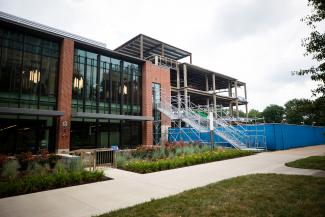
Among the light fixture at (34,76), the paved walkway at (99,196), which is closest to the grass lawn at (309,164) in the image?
the paved walkway at (99,196)

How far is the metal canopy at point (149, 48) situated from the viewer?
1347 inches

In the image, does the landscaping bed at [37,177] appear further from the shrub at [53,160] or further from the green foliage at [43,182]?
the shrub at [53,160]

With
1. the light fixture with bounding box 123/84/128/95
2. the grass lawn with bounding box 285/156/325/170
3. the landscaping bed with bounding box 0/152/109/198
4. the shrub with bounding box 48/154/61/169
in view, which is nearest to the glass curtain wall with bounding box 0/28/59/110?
the shrub with bounding box 48/154/61/169

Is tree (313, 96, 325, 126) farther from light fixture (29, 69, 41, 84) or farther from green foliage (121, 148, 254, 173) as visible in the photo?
light fixture (29, 69, 41, 84)

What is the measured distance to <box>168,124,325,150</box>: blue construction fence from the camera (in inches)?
868

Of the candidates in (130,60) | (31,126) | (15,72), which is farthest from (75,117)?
(130,60)

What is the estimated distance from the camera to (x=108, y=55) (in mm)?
23203

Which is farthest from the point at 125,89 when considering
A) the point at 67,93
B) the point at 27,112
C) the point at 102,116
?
the point at 27,112

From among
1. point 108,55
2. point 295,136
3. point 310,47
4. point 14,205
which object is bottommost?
point 14,205

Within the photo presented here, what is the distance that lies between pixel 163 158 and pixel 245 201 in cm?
895

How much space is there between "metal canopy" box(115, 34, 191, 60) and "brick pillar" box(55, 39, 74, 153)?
14916mm

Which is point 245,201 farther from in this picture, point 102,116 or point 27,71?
point 27,71

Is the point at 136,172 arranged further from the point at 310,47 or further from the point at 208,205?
the point at 310,47

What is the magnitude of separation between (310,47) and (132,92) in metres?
19.1
